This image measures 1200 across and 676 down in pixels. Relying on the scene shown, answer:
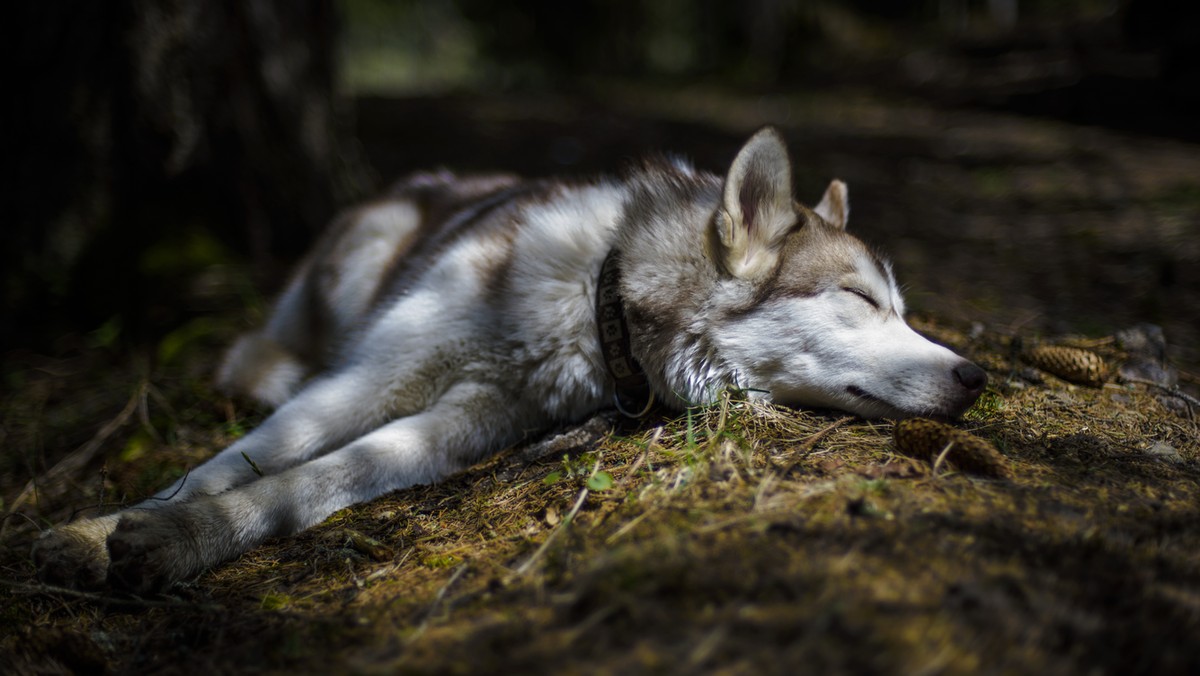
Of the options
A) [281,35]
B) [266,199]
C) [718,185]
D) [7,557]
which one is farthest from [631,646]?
[281,35]

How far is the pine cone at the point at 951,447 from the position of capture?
218 cm

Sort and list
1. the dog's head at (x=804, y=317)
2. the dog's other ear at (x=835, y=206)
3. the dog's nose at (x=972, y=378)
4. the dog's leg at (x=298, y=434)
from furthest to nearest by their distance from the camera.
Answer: the dog's other ear at (x=835, y=206), the dog's leg at (x=298, y=434), the dog's head at (x=804, y=317), the dog's nose at (x=972, y=378)

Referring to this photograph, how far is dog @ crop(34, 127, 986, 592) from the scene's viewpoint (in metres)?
2.68

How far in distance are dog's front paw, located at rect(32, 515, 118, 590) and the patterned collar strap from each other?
5.68 ft

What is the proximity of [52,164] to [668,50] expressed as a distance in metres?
26.5

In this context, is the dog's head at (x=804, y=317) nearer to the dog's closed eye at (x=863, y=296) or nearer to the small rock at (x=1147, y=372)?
the dog's closed eye at (x=863, y=296)

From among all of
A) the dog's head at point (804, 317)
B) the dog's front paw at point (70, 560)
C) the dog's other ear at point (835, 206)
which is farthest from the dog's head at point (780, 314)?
the dog's front paw at point (70, 560)

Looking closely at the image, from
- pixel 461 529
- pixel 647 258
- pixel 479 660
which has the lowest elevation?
pixel 461 529

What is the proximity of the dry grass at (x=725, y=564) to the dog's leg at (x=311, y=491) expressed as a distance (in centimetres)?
8

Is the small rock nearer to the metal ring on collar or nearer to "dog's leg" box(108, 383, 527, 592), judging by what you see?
the metal ring on collar

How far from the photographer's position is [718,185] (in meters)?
3.14

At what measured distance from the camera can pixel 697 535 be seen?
1821 millimetres

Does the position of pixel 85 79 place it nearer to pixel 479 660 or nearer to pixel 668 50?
pixel 479 660

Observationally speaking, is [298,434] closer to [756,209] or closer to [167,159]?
[756,209]
